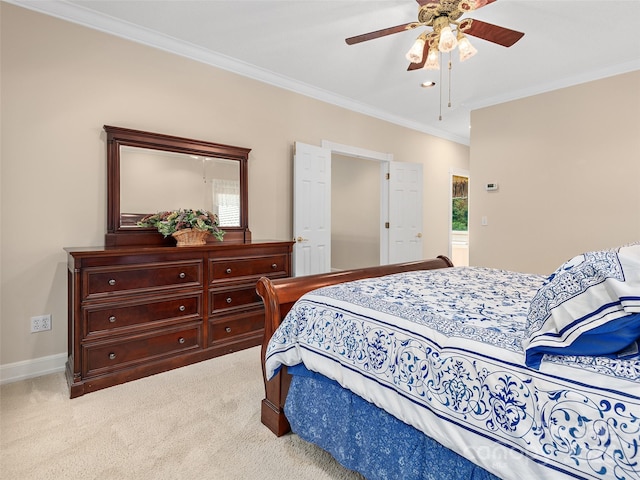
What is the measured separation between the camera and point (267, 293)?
1752mm

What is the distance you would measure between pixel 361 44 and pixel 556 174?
8.97 feet

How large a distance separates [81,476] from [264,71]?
3.54 meters

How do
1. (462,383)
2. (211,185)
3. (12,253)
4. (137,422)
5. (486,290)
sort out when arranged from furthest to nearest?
(211,185) → (12,253) → (137,422) → (486,290) → (462,383)

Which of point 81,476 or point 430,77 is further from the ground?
point 430,77

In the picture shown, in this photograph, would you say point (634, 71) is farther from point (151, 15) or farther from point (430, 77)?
point (151, 15)

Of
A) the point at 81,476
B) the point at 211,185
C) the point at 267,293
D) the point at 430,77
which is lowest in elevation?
the point at 81,476

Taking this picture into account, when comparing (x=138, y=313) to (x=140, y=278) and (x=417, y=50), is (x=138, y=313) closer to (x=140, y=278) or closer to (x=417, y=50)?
(x=140, y=278)

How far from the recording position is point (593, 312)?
0.82 meters

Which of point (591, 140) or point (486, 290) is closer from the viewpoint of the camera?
point (486, 290)

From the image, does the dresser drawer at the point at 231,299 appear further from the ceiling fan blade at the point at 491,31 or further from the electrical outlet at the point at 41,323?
the ceiling fan blade at the point at 491,31

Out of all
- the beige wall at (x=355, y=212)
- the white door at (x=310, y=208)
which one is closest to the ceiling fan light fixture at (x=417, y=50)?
the white door at (x=310, y=208)

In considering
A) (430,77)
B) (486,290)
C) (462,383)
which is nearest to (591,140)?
(430,77)

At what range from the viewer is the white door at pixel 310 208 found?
3805 millimetres

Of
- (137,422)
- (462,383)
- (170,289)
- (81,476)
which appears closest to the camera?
(462,383)
